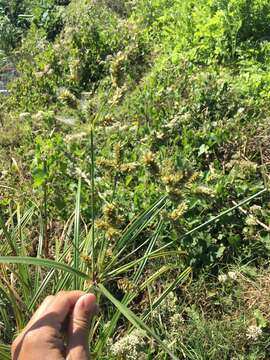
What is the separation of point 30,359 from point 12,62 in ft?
17.3

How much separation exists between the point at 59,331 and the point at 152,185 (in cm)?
153

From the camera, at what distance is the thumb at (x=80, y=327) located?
1.57 meters

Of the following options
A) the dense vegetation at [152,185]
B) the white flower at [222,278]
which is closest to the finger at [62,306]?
the dense vegetation at [152,185]

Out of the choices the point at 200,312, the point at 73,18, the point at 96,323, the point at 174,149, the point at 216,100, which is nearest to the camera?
the point at 96,323

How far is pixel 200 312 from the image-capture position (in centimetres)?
273

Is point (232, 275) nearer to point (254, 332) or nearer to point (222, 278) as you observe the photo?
point (222, 278)

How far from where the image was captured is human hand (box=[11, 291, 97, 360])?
5.08ft

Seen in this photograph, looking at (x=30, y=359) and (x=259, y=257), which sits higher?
(x=30, y=359)

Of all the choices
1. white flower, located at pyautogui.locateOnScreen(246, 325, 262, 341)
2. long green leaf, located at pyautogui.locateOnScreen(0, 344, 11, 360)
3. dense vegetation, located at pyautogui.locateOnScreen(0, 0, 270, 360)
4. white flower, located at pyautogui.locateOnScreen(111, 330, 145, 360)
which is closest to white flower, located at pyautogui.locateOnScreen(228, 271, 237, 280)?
dense vegetation, located at pyautogui.locateOnScreen(0, 0, 270, 360)

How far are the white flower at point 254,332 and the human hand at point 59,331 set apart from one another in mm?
1040

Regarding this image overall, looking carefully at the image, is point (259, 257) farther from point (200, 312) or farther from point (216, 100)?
point (216, 100)

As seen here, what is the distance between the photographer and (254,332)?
244cm

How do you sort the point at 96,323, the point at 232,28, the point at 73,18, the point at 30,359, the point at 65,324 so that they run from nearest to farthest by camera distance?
the point at 30,359
the point at 65,324
the point at 96,323
the point at 232,28
the point at 73,18

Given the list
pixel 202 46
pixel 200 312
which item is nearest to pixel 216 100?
pixel 202 46
